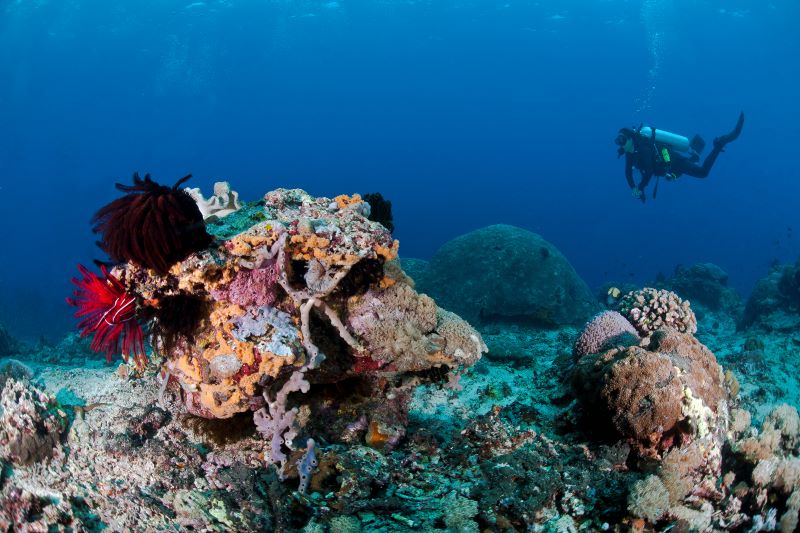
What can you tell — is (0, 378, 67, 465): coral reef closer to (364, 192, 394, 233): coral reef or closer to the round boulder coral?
(364, 192, 394, 233): coral reef

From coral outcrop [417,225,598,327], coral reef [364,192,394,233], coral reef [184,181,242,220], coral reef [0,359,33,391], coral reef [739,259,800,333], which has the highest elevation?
coral reef [184,181,242,220]

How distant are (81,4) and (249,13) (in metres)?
22.0

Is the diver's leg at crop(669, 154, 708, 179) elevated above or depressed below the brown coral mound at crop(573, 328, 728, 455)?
below

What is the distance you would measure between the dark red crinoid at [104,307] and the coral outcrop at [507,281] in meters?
9.67

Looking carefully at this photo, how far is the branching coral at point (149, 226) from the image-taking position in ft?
11.2

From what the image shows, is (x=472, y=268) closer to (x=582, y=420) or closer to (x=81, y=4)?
(x=582, y=420)

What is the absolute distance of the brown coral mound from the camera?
4.27m

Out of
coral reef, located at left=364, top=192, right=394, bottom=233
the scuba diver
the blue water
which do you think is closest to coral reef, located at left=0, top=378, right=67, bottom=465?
coral reef, located at left=364, top=192, right=394, bottom=233

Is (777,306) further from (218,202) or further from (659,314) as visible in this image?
(218,202)

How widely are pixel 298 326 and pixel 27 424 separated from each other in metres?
2.37

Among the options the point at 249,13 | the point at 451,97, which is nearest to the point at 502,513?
the point at 249,13

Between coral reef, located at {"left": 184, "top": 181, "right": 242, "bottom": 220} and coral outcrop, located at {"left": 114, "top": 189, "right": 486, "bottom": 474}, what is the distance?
1.38ft

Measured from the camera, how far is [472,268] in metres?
13.2

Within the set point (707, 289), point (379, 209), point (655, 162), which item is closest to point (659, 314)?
point (379, 209)
